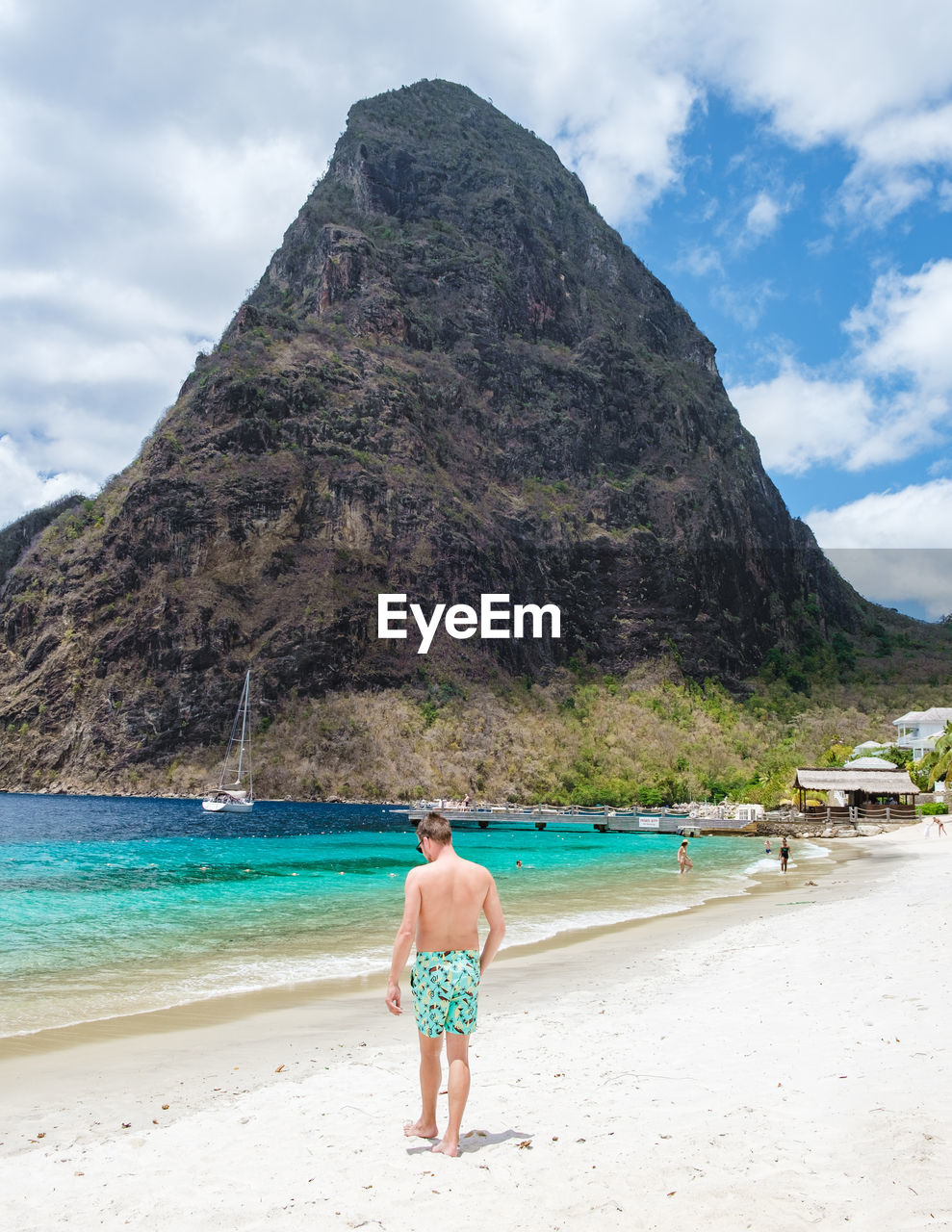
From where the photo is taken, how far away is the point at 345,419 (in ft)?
401

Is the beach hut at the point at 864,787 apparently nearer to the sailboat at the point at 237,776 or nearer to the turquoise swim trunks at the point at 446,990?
the sailboat at the point at 237,776

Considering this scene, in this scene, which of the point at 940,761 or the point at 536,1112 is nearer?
the point at 536,1112

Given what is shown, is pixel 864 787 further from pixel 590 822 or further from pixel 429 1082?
pixel 429 1082

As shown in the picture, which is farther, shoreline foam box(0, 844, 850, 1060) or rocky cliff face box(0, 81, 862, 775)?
rocky cliff face box(0, 81, 862, 775)

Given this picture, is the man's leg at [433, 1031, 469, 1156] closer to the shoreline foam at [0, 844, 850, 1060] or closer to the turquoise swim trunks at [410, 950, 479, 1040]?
the turquoise swim trunks at [410, 950, 479, 1040]

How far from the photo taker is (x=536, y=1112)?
671 centimetres

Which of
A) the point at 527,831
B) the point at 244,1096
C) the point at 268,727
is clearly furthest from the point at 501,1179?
the point at 268,727

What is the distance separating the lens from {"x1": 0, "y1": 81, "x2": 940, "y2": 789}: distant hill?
105375mm

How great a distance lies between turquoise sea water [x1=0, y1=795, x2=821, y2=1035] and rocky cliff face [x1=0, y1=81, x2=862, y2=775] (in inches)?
1761

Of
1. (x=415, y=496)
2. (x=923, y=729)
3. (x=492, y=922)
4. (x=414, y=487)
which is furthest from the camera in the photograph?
(x=414, y=487)

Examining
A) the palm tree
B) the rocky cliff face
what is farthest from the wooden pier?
the rocky cliff face

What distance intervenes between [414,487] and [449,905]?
11559 cm

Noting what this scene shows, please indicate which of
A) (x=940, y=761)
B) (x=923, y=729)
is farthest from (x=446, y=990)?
(x=923, y=729)

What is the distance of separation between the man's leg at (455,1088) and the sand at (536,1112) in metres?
0.12
